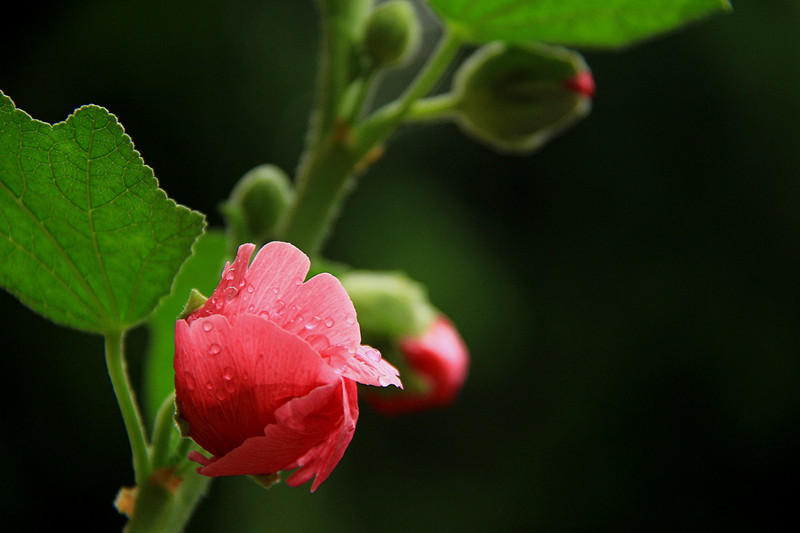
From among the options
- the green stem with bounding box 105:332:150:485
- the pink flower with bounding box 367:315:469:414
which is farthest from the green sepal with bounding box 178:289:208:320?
the pink flower with bounding box 367:315:469:414

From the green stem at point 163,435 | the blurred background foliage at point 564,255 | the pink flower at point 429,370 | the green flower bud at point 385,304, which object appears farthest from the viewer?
the blurred background foliage at point 564,255

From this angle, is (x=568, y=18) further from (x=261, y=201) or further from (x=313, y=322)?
(x=313, y=322)

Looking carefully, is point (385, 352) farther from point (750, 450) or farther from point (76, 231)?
point (750, 450)

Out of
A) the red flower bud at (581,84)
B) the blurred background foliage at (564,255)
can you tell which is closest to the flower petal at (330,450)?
the red flower bud at (581,84)

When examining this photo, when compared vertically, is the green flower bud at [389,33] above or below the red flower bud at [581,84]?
below

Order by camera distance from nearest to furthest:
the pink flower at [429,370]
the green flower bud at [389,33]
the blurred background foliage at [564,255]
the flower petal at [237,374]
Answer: the flower petal at [237,374] < the green flower bud at [389,33] < the pink flower at [429,370] < the blurred background foliage at [564,255]

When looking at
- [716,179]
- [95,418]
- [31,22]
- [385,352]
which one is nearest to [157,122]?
[31,22]

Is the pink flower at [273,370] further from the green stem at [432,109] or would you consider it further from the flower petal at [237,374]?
the green stem at [432,109]
